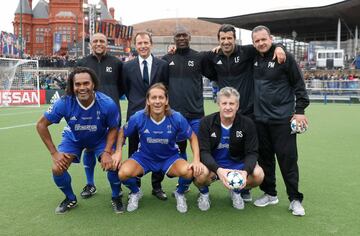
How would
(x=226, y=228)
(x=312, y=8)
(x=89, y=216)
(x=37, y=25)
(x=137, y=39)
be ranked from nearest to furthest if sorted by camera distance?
(x=226, y=228) → (x=89, y=216) → (x=137, y=39) → (x=312, y=8) → (x=37, y=25)

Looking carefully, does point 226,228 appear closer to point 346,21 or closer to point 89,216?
point 89,216

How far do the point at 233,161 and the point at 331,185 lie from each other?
171cm

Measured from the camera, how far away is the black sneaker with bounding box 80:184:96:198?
5.07 meters

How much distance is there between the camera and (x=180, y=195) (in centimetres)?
462

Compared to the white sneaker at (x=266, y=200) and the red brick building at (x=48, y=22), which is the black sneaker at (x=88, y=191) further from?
the red brick building at (x=48, y=22)

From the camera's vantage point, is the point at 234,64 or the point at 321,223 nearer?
the point at 321,223

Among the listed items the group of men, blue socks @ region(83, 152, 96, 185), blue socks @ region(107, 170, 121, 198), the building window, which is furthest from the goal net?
the building window

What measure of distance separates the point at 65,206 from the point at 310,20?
44.9m

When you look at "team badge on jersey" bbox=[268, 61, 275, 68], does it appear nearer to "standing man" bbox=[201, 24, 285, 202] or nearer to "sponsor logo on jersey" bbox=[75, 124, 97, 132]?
"standing man" bbox=[201, 24, 285, 202]

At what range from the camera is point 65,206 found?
14.8 ft

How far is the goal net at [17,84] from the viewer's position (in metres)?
20.4

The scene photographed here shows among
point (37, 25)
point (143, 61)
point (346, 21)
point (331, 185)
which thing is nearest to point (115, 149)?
point (143, 61)

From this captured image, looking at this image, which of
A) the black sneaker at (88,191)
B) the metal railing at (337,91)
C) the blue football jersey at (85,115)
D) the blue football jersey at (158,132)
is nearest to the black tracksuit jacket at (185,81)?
the blue football jersey at (158,132)

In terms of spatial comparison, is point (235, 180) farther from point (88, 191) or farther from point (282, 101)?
point (88, 191)
